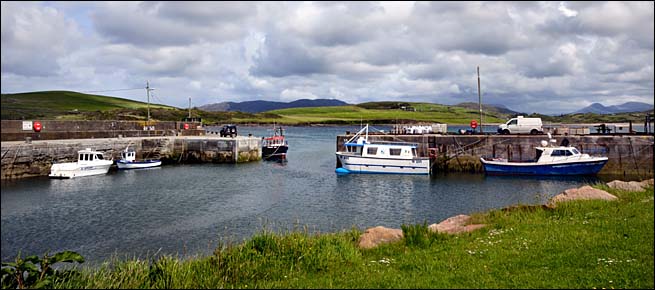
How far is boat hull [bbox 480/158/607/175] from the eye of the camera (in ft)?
130

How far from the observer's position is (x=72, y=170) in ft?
118

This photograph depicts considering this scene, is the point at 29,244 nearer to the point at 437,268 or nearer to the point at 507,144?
the point at 437,268

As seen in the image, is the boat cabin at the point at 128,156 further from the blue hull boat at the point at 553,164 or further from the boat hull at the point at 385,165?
the blue hull boat at the point at 553,164

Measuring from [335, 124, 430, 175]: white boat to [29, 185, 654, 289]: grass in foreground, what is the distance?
2959cm

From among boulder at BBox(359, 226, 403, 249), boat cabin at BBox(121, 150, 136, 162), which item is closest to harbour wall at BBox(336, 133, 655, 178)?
boat cabin at BBox(121, 150, 136, 162)

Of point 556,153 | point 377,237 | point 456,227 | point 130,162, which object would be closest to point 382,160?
point 556,153

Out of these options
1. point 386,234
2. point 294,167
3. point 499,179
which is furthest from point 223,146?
point 386,234

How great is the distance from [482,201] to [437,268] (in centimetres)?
2173

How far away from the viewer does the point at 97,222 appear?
21703 millimetres

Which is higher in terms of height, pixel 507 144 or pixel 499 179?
pixel 507 144

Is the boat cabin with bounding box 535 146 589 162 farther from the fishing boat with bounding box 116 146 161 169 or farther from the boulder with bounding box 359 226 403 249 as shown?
the fishing boat with bounding box 116 146 161 169

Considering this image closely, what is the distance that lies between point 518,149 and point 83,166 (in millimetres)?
39350

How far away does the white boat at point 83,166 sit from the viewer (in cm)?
3478

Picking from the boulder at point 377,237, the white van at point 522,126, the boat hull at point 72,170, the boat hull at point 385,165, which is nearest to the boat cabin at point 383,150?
the boat hull at point 385,165
